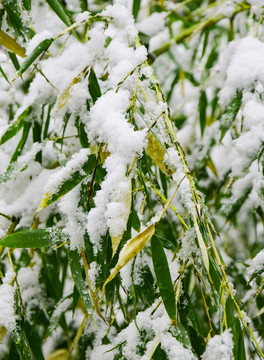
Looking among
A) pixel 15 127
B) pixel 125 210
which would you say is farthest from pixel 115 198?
pixel 15 127

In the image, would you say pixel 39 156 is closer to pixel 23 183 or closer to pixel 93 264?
pixel 23 183

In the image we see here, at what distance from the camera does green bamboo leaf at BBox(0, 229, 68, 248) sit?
0.59m

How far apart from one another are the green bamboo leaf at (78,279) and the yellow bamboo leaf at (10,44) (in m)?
0.36

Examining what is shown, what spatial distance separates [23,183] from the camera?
0.91 m

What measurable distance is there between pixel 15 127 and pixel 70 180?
25cm

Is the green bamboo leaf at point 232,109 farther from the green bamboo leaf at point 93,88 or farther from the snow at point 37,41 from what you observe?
the snow at point 37,41

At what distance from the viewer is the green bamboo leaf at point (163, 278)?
20.5 inches

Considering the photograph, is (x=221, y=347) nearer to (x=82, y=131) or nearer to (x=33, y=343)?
(x=33, y=343)

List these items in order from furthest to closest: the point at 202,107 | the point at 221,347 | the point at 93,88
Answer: the point at 202,107
the point at 93,88
the point at 221,347

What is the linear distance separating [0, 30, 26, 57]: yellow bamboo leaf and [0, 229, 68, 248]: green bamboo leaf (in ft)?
1.06

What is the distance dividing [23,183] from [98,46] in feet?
1.16

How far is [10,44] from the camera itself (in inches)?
28.2

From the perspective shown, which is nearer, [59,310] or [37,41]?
[37,41]

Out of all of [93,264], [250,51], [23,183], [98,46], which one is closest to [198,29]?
[250,51]
